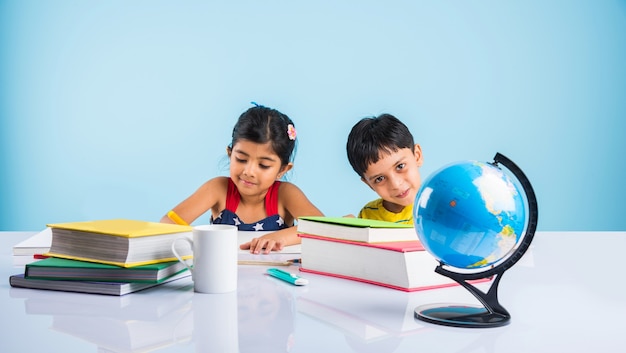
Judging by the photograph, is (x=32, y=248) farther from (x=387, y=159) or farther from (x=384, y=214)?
(x=384, y=214)

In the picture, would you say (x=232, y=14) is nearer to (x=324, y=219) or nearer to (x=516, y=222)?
(x=324, y=219)

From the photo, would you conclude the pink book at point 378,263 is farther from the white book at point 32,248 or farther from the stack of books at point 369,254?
the white book at point 32,248

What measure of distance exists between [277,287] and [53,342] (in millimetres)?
419

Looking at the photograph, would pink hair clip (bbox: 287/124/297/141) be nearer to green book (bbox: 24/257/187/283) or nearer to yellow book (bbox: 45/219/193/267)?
yellow book (bbox: 45/219/193/267)

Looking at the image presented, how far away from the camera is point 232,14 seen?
16.0 ft

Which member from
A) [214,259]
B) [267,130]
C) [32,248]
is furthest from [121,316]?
[267,130]

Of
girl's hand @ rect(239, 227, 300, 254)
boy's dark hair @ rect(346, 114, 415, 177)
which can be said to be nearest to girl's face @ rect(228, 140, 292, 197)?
boy's dark hair @ rect(346, 114, 415, 177)

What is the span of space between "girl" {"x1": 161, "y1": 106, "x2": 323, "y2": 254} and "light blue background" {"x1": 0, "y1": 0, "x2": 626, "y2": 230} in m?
2.04

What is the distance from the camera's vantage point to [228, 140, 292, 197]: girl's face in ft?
8.53

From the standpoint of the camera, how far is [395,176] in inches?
89.6

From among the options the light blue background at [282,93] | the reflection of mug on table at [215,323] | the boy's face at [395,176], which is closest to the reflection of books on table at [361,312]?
the reflection of mug on table at [215,323]

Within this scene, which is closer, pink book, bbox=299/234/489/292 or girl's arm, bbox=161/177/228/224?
pink book, bbox=299/234/489/292

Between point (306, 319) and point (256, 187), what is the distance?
1.73 m

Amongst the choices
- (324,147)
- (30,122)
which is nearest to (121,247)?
(324,147)
